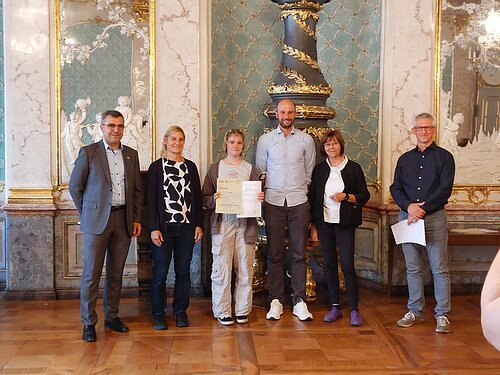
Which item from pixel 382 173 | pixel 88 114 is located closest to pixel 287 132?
pixel 382 173

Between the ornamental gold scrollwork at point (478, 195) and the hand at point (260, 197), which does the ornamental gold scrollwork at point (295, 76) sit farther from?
the ornamental gold scrollwork at point (478, 195)

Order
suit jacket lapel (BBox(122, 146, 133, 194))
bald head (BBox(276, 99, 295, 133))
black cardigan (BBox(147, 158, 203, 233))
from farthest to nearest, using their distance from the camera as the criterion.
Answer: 1. bald head (BBox(276, 99, 295, 133))
2. black cardigan (BBox(147, 158, 203, 233))
3. suit jacket lapel (BBox(122, 146, 133, 194))

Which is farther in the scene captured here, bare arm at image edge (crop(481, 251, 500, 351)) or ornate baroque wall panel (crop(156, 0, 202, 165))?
ornate baroque wall panel (crop(156, 0, 202, 165))

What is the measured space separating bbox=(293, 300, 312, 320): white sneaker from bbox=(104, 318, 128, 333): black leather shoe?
4.07ft

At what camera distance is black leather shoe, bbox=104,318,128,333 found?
Result: 14.9 ft

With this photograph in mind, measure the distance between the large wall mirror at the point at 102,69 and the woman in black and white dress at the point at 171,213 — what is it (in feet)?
3.51

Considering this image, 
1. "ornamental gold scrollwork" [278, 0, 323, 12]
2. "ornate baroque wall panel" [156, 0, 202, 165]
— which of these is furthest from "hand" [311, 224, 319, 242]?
"ornamental gold scrollwork" [278, 0, 323, 12]

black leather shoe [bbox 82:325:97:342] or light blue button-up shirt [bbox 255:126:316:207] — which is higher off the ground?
light blue button-up shirt [bbox 255:126:316:207]

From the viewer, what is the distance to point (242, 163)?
479 centimetres

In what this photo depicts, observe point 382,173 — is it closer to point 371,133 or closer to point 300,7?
point 371,133

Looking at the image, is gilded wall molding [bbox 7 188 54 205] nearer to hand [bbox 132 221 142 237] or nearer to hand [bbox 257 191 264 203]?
Result: hand [bbox 132 221 142 237]

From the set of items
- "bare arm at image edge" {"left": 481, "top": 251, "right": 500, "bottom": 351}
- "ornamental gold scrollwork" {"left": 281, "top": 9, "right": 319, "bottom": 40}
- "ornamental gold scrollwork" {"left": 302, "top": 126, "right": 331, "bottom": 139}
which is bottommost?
"bare arm at image edge" {"left": 481, "top": 251, "right": 500, "bottom": 351}

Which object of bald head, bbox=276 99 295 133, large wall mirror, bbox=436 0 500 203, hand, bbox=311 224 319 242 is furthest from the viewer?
large wall mirror, bbox=436 0 500 203

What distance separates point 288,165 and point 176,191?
0.85 m
